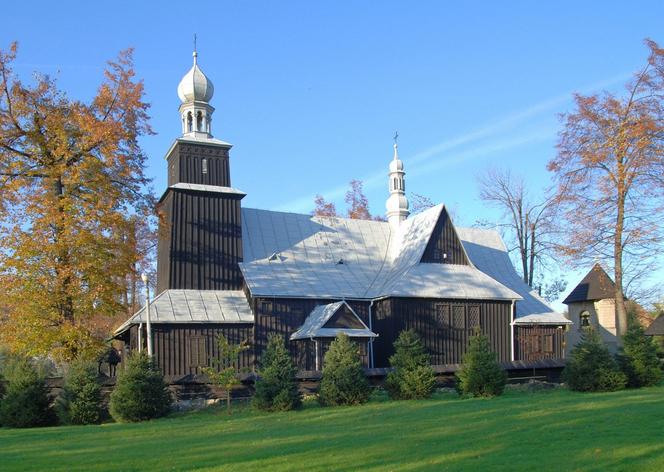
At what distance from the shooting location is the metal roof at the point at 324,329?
91.1 ft

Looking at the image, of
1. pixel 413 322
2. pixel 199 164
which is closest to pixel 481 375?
pixel 413 322

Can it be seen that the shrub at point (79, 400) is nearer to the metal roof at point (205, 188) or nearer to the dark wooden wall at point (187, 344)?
the dark wooden wall at point (187, 344)

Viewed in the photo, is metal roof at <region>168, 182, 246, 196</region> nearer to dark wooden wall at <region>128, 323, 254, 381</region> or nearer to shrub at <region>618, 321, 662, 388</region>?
dark wooden wall at <region>128, 323, 254, 381</region>

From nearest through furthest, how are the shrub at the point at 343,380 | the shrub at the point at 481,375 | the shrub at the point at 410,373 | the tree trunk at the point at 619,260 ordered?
the shrub at the point at 343,380
the shrub at the point at 410,373
the shrub at the point at 481,375
the tree trunk at the point at 619,260

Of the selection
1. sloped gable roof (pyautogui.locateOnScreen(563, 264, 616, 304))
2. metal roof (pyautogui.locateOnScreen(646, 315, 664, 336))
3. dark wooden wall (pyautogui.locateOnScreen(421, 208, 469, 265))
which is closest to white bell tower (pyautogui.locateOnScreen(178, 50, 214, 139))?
dark wooden wall (pyautogui.locateOnScreen(421, 208, 469, 265))

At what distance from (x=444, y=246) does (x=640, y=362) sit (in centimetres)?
1079

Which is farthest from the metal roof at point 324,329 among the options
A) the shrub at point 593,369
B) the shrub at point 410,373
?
the shrub at point 593,369

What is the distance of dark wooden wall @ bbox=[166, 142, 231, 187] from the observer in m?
31.3

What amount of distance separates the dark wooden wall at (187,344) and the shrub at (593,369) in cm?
1169

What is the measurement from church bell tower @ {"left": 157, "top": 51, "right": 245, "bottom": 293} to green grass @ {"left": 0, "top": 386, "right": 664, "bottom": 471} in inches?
415

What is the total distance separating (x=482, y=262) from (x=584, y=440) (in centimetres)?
2535

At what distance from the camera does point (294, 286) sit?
99.9 ft

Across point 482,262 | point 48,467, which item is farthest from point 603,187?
point 48,467

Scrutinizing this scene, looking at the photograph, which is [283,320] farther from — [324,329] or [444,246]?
[444,246]
